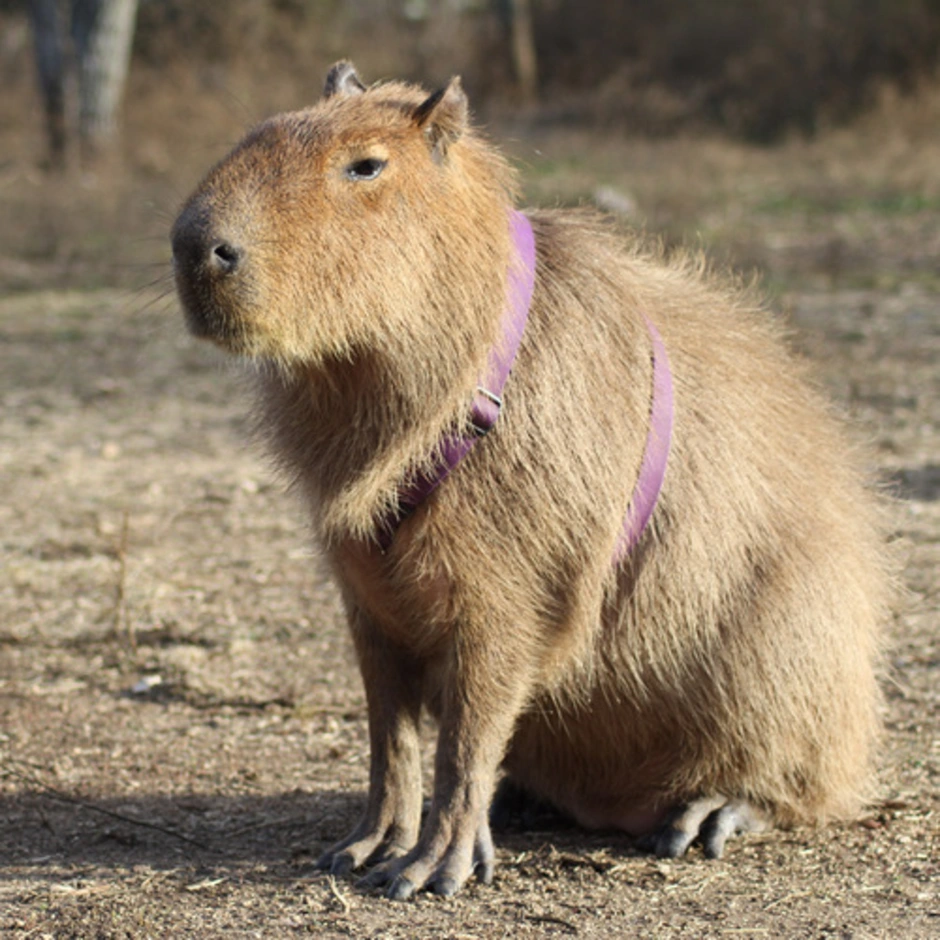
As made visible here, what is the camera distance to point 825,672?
3.13m

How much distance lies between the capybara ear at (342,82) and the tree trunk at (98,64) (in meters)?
12.0

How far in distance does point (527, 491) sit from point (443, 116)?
2.30ft

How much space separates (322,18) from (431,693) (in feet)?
66.5

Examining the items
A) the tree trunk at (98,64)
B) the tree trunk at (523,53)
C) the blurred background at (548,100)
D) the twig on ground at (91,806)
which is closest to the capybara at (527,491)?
the twig on ground at (91,806)

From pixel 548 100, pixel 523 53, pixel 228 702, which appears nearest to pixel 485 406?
pixel 228 702

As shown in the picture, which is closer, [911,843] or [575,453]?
A: [575,453]

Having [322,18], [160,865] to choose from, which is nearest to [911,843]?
[160,865]

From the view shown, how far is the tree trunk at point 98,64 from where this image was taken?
14.1 meters

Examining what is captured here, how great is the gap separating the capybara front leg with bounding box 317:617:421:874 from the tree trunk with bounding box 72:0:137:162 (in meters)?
12.2

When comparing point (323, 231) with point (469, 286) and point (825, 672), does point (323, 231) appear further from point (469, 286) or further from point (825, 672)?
point (825, 672)

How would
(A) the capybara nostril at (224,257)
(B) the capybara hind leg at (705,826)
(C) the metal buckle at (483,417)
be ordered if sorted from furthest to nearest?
(B) the capybara hind leg at (705,826), (C) the metal buckle at (483,417), (A) the capybara nostril at (224,257)

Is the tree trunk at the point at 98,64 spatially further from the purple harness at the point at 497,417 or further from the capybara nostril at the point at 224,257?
the capybara nostril at the point at 224,257

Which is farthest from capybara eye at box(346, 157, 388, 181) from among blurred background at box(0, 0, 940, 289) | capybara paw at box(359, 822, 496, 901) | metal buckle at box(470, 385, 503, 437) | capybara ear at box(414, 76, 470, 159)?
blurred background at box(0, 0, 940, 289)

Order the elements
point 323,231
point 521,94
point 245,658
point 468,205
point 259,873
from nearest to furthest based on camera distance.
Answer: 1. point 323,231
2. point 468,205
3. point 259,873
4. point 245,658
5. point 521,94
